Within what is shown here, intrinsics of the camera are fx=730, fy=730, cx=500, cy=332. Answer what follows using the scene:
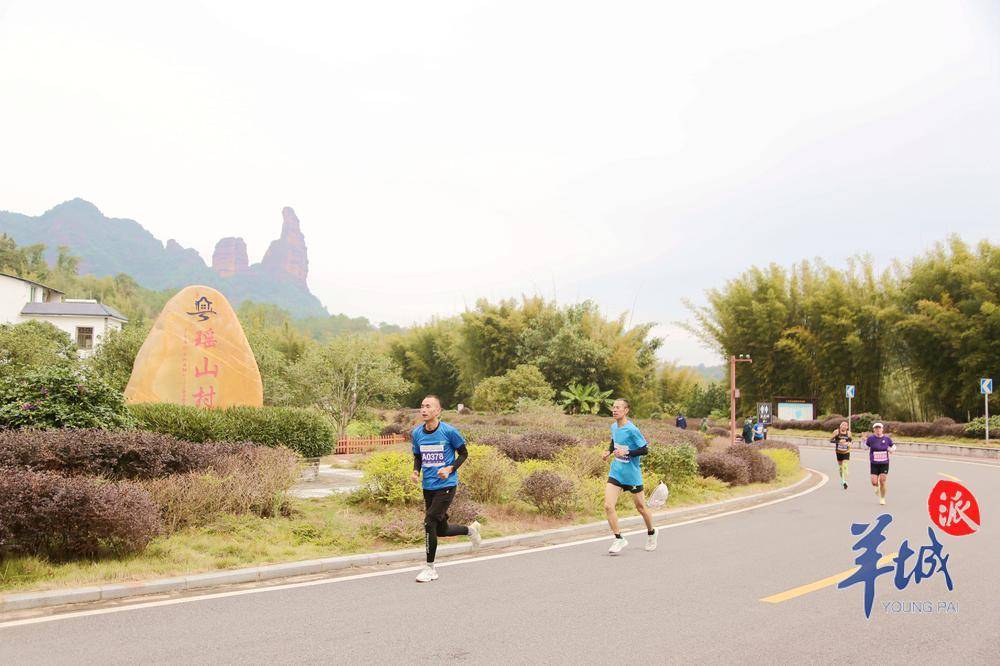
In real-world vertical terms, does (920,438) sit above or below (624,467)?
below

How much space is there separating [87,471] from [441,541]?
3961mm

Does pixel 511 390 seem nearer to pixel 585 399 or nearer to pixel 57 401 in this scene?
pixel 585 399

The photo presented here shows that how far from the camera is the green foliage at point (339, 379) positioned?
1004 inches

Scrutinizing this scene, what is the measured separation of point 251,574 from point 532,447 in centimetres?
802

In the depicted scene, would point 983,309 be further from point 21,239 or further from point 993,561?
point 21,239

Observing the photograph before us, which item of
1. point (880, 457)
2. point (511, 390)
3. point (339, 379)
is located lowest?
point (880, 457)

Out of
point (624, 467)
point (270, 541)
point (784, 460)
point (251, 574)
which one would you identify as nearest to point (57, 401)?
point (270, 541)

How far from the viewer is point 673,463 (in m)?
13.0

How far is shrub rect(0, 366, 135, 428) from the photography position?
8.97 metres

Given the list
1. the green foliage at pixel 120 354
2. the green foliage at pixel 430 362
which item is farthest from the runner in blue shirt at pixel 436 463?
the green foliage at pixel 430 362

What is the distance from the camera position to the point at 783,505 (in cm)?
1238

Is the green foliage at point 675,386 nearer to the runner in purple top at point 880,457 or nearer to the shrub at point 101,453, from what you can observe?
the runner in purple top at point 880,457

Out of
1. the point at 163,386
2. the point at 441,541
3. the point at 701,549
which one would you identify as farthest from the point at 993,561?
the point at 163,386

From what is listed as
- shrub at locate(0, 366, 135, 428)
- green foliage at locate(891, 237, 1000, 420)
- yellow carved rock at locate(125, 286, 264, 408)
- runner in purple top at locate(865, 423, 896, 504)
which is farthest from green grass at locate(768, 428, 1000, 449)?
shrub at locate(0, 366, 135, 428)
